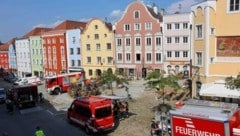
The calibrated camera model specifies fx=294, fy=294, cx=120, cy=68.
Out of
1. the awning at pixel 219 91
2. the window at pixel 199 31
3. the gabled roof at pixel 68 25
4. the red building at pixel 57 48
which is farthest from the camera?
the gabled roof at pixel 68 25

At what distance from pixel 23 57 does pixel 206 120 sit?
77.8 m

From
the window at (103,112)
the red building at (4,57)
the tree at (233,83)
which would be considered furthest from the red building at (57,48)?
the tree at (233,83)

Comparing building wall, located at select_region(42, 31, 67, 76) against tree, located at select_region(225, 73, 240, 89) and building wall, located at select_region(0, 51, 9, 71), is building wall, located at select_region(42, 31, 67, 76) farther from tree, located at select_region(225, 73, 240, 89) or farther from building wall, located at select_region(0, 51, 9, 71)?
tree, located at select_region(225, 73, 240, 89)

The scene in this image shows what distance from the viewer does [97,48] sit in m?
59.3

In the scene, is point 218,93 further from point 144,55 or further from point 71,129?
point 144,55

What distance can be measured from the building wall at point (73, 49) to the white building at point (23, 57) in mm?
20928

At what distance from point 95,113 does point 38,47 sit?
5888cm

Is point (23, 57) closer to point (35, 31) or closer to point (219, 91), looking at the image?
point (35, 31)

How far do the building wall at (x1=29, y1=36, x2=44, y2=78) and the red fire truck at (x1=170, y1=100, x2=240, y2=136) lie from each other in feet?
211

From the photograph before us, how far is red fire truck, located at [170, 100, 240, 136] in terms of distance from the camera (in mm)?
13883

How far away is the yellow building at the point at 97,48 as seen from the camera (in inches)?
2264

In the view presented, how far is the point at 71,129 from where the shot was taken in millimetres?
24297

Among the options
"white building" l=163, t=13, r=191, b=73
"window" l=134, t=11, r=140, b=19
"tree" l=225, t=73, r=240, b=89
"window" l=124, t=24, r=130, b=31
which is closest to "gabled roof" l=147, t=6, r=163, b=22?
"window" l=134, t=11, r=140, b=19

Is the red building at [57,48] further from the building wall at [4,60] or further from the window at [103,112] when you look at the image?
the window at [103,112]
